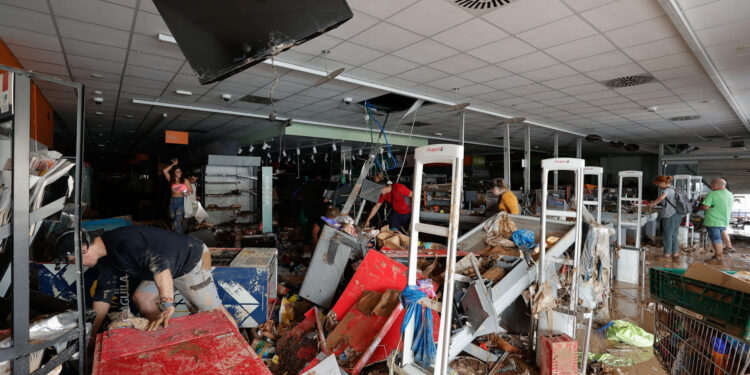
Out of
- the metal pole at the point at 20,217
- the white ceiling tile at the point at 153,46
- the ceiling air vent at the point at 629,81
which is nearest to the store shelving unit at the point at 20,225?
the metal pole at the point at 20,217

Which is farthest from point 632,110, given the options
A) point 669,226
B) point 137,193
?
point 137,193

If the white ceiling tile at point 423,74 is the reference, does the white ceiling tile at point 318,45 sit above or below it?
below

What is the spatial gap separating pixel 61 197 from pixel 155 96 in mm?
5417

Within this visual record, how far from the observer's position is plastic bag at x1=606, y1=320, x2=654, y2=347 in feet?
10.6

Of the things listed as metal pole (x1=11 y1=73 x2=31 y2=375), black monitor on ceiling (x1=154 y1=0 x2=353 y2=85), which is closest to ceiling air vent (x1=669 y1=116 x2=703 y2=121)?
black monitor on ceiling (x1=154 y1=0 x2=353 y2=85)

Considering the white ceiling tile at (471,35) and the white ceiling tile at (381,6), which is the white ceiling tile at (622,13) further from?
the white ceiling tile at (381,6)

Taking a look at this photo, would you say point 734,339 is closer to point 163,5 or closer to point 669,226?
point 163,5

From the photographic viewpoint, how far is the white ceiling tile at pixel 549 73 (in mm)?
4758

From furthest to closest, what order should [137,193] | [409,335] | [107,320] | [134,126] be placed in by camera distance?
[137,193]
[134,126]
[107,320]
[409,335]

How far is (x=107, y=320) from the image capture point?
3.08 metres

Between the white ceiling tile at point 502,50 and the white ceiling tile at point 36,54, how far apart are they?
4746 mm

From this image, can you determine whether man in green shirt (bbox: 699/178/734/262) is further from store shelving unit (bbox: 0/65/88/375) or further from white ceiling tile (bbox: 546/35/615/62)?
store shelving unit (bbox: 0/65/88/375)

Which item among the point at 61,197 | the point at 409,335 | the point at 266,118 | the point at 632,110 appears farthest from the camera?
the point at 266,118

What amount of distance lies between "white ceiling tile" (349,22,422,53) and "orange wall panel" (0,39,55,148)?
358 cm
